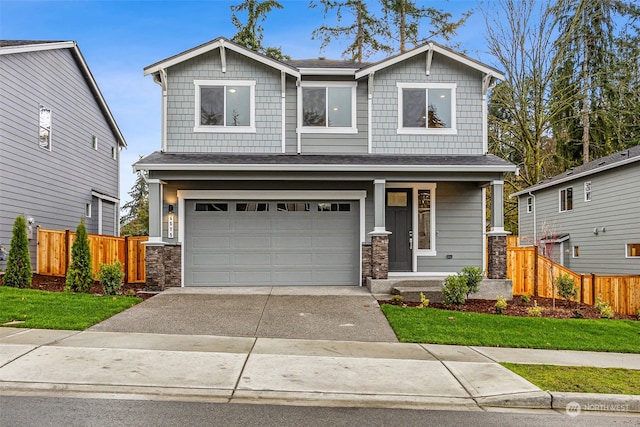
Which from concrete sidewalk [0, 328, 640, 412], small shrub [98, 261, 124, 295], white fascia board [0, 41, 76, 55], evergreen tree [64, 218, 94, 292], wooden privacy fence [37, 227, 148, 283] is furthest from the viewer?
wooden privacy fence [37, 227, 148, 283]

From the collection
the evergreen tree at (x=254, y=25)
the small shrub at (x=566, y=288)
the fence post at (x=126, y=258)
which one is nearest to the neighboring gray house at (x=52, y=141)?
the fence post at (x=126, y=258)

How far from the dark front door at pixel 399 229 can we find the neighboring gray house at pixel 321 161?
3cm

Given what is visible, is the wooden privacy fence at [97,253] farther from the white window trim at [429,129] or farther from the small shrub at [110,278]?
the white window trim at [429,129]

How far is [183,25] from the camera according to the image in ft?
80.6

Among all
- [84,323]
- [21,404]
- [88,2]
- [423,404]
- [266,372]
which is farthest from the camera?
[88,2]

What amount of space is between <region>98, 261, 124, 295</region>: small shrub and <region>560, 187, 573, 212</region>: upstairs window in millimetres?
17769

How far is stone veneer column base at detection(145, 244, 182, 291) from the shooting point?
12.3 m

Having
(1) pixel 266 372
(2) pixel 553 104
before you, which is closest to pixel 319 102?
(1) pixel 266 372

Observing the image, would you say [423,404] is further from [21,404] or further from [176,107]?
[176,107]

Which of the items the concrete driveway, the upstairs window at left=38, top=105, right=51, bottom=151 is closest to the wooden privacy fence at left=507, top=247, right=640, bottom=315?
the concrete driveway

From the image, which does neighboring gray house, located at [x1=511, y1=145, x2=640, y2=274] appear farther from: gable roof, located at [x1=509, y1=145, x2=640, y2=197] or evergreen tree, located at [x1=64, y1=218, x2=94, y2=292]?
evergreen tree, located at [x1=64, y1=218, x2=94, y2=292]

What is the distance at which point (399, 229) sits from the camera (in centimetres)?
1395

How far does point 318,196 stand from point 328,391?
8.48 metres

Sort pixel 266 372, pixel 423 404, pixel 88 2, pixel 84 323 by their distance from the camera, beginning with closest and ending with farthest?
pixel 423 404, pixel 266 372, pixel 84 323, pixel 88 2
